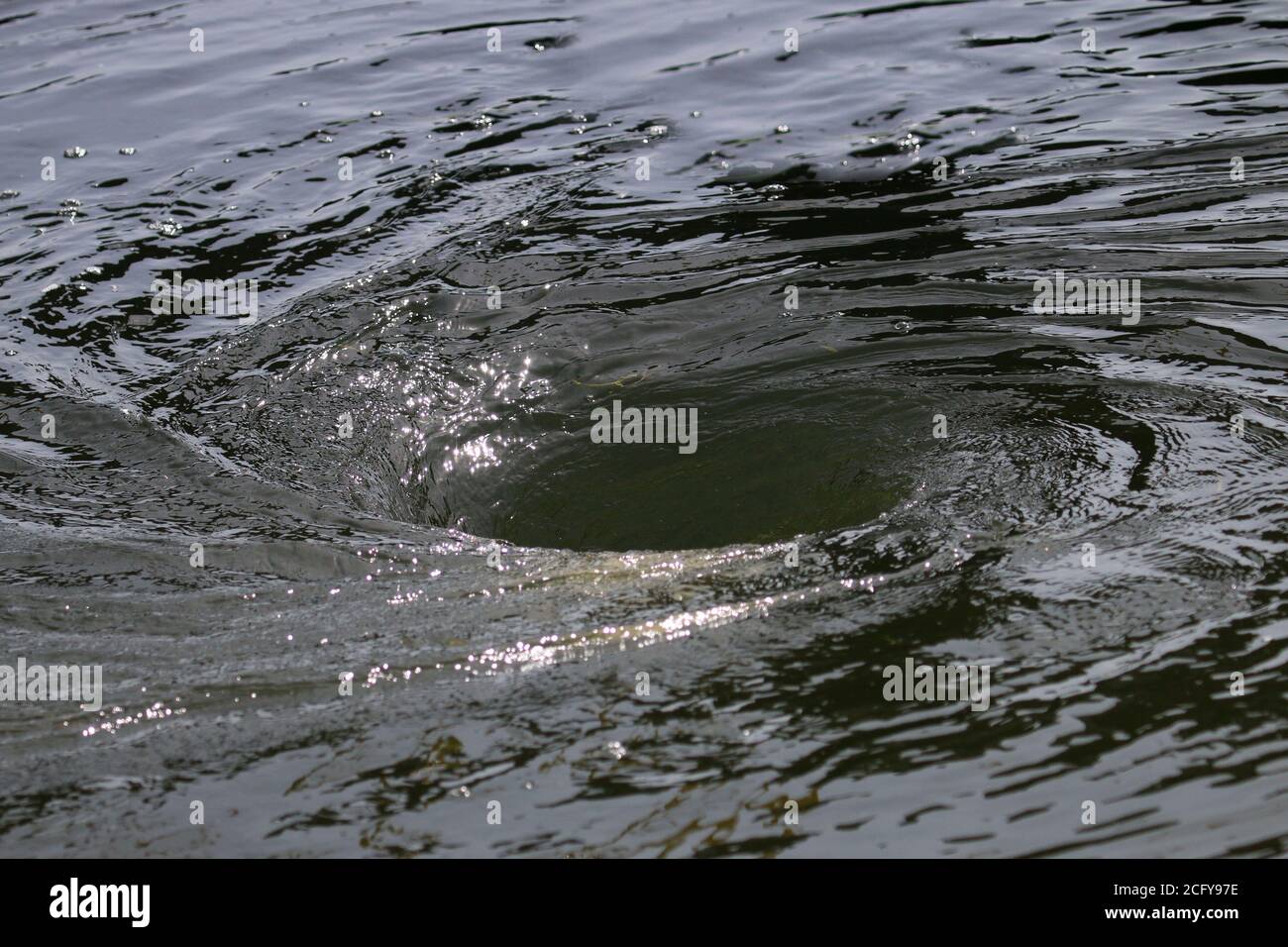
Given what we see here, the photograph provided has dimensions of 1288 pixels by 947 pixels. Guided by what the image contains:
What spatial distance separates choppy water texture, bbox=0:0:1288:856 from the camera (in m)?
3.22

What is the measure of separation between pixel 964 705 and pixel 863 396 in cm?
210

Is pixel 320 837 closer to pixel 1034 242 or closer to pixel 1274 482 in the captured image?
pixel 1274 482

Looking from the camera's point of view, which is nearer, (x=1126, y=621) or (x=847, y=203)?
(x=1126, y=621)

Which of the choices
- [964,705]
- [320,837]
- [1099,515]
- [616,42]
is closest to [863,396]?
[1099,515]

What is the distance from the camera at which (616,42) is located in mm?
9930

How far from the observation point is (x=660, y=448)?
5246mm

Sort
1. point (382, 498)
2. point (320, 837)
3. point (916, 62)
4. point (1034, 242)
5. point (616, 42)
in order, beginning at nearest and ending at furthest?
point (320, 837) → point (382, 498) → point (1034, 242) → point (916, 62) → point (616, 42)

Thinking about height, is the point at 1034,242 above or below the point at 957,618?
above

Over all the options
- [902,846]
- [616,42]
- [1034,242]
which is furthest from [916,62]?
[902,846]

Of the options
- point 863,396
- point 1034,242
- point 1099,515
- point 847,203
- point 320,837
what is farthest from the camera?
point 847,203

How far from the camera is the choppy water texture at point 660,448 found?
10.6 feet
